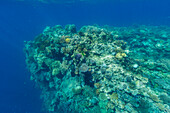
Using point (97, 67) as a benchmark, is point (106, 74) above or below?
below

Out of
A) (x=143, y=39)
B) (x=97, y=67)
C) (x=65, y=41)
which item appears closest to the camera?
(x=97, y=67)

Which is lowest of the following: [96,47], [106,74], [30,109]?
[30,109]

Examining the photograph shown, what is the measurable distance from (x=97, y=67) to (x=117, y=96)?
161 centimetres

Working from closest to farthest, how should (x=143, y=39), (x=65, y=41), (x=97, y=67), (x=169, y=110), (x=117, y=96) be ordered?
(x=169, y=110)
(x=117, y=96)
(x=97, y=67)
(x=65, y=41)
(x=143, y=39)

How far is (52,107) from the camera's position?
7.46 meters

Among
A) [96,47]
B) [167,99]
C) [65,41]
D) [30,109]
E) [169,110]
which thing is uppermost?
[65,41]

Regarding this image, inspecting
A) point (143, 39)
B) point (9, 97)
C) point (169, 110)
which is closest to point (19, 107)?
point (9, 97)

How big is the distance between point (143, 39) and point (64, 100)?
9.89m

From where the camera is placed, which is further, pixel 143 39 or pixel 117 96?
pixel 143 39

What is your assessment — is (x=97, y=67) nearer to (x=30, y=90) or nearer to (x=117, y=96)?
(x=117, y=96)

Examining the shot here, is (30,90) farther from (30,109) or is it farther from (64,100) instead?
(64,100)

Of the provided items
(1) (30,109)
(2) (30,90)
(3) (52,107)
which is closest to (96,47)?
(3) (52,107)

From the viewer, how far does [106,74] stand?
4293 mm

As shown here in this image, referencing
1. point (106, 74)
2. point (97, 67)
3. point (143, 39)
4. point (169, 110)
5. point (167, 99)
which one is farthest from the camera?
point (143, 39)
